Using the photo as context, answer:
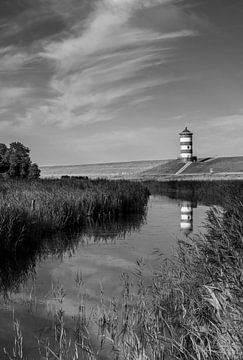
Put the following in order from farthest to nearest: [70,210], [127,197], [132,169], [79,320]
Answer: [132,169] → [127,197] → [70,210] → [79,320]

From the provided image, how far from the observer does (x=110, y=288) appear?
7.69 m

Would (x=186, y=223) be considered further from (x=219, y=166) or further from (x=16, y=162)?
(x=219, y=166)

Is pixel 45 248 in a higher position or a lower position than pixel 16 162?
lower

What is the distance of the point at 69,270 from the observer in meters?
9.34

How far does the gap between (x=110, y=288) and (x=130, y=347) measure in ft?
12.1

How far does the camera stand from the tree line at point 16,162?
133 feet

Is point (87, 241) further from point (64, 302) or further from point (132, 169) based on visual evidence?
point (132, 169)

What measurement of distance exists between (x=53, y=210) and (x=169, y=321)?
10.1 metres

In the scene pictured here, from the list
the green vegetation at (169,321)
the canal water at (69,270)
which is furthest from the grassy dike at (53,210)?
the green vegetation at (169,321)

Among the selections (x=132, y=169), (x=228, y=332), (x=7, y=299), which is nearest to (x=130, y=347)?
(x=228, y=332)

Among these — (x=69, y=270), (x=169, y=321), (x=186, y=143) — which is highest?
(x=186, y=143)

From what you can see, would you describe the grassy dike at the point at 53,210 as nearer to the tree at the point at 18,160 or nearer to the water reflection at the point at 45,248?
the water reflection at the point at 45,248

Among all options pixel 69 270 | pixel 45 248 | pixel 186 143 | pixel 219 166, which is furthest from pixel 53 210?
pixel 186 143

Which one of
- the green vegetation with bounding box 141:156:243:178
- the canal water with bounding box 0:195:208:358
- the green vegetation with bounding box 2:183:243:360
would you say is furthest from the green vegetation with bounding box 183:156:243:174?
the green vegetation with bounding box 2:183:243:360
